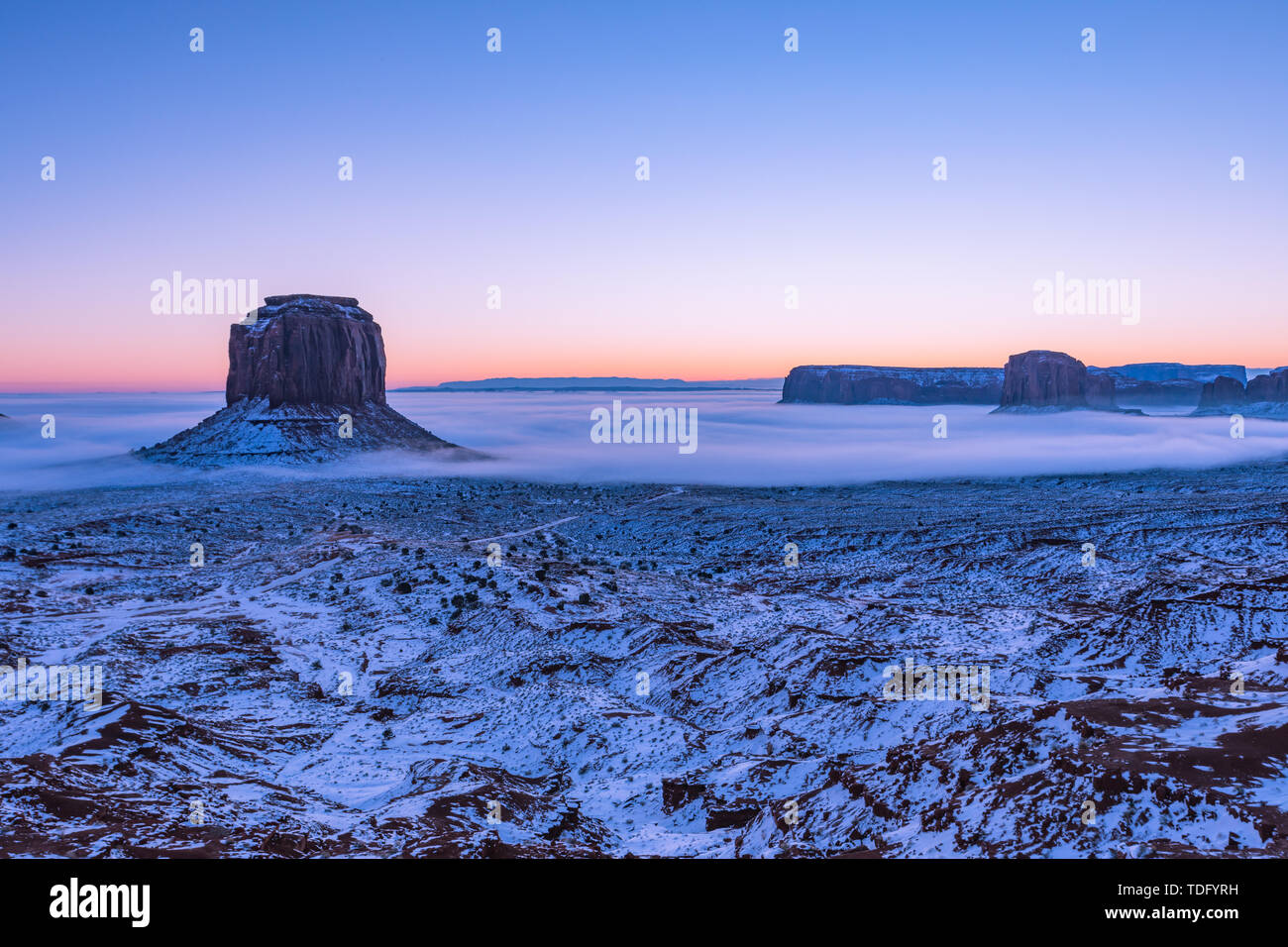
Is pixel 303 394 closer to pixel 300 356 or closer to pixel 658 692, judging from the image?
pixel 300 356

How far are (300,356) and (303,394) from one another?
5412 mm

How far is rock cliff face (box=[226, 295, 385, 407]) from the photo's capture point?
327ft

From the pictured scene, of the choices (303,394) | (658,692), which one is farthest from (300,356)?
(658,692)

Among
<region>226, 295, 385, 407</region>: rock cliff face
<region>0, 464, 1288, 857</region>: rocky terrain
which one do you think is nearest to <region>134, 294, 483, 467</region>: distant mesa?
<region>226, 295, 385, 407</region>: rock cliff face

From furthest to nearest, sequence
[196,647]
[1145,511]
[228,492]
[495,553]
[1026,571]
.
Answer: [228,492], [1145,511], [495,553], [1026,571], [196,647]

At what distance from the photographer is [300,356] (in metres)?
101

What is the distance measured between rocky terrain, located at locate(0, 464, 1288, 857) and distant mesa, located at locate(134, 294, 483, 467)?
48334 millimetres

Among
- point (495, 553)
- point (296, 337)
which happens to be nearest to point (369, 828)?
point (495, 553)

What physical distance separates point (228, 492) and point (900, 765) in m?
67.0

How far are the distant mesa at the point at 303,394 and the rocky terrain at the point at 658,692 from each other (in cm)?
4833

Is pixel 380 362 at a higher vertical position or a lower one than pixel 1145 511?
higher

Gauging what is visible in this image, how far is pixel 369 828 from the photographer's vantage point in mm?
11398

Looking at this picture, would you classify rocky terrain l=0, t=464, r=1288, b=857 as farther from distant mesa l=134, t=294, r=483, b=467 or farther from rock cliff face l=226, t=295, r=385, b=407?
rock cliff face l=226, t=295, r=385, b=407
